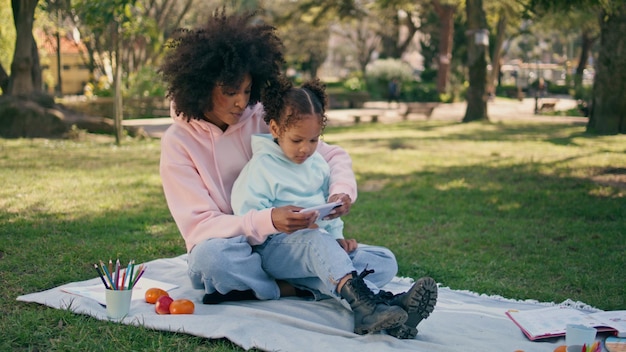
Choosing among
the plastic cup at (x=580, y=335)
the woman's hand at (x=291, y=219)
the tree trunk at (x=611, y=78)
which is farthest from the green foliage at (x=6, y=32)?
the plastic cup at (x=580, y=335)

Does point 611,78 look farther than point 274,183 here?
Yes

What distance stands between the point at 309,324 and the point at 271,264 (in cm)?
44

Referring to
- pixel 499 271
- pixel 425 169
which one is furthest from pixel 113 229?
pixel 425 169

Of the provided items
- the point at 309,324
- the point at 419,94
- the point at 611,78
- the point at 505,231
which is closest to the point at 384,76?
the point at 419,94

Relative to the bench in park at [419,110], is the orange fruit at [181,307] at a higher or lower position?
lower

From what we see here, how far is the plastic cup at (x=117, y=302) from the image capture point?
11.5 ft

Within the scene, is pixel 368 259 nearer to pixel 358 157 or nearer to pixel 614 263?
pixel 614 263

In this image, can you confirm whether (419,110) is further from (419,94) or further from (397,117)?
(419,94)

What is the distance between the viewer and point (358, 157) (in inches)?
464

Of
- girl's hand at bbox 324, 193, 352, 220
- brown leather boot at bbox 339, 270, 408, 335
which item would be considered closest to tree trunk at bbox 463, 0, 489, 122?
girl's hand at bbox 324, 193, 352, 220

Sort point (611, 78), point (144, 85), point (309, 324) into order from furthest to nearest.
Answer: point (144, 85) < point (611, 78) < point (309, 324)

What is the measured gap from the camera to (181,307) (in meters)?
3.60

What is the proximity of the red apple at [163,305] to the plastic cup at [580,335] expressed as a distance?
188 centimetres

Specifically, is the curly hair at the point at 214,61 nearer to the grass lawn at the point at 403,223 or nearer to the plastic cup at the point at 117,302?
the plastic cup at the point at 117,302
